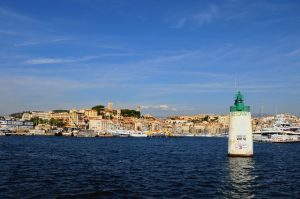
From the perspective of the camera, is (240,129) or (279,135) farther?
(279,135)

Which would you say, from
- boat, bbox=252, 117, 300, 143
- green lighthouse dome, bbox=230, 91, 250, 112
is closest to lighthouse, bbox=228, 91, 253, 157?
green lighthouse dome, bbox=230, 91, 250, 112

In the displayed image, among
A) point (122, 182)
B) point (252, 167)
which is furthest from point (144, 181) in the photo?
point (252, 167)

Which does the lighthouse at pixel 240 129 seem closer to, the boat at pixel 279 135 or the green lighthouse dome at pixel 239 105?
the green lighthouse dome at pixel 239 105

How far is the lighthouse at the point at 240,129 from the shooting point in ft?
180

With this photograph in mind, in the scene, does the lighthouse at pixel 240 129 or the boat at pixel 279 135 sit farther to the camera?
the boat at pixel 279 135

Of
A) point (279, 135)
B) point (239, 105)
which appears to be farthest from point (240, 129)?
point (279, 135)

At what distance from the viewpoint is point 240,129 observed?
55.0 m

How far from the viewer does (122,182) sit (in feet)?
118

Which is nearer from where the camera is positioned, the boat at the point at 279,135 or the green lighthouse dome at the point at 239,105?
the green lighthouse dome at the point at 239,105

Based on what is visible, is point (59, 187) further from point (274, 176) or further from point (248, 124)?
point (248, 124)

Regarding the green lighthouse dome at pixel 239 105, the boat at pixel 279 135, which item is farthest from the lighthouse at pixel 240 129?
the boat at pixel 279 135

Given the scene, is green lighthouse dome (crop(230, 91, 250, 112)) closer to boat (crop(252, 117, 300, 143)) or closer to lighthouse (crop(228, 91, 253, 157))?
lighthouse (crop(228, 91, 253, 157))

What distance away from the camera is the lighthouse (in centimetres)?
5494

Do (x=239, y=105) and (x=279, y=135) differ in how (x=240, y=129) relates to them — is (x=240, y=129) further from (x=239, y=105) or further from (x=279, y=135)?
(x=279, y=135)
